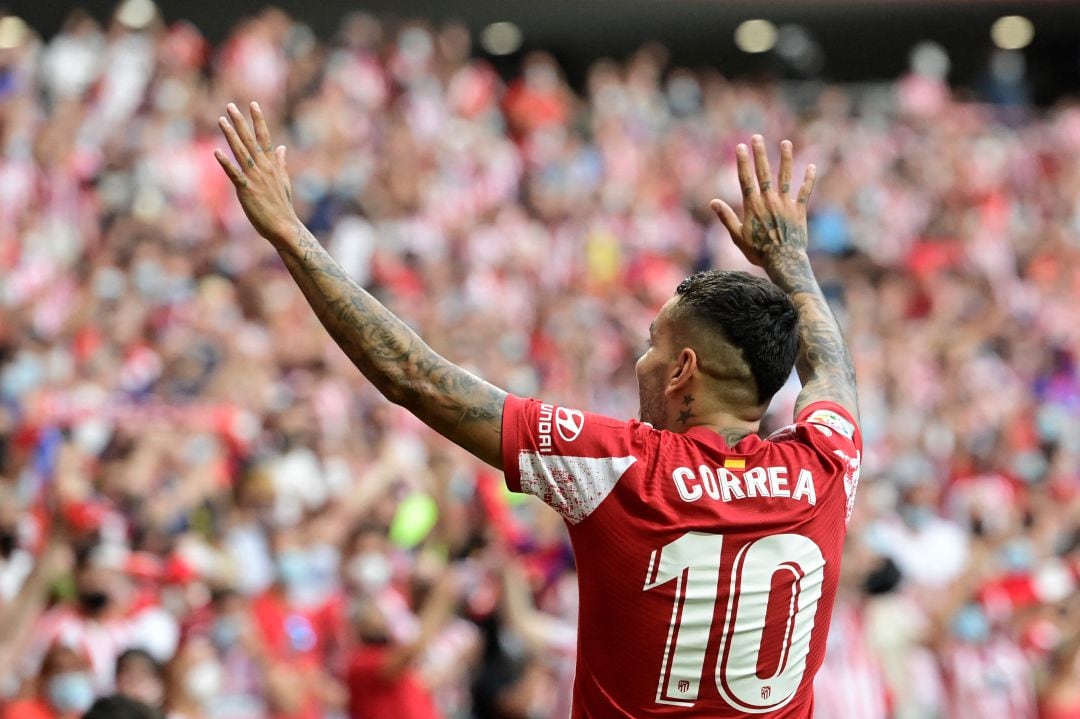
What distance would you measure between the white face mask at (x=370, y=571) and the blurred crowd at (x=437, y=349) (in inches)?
0.7

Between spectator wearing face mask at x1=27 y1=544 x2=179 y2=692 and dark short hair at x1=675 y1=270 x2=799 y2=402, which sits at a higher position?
dark short hair at x1=675 y1=270 x2=799 y2=402

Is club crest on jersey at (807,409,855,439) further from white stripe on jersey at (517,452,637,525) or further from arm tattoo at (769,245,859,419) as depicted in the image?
white stripe on jersey at (517,452,637,525)

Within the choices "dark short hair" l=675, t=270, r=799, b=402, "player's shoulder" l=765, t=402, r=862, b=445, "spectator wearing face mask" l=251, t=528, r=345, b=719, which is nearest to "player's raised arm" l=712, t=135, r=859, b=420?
"player's shoulder" l=765, t=402, r=862, b=445

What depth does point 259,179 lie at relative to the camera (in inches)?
117

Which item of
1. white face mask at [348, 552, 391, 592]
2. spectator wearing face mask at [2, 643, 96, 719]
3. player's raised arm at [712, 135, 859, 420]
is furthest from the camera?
white face mask at [348, 552, 391, 592]

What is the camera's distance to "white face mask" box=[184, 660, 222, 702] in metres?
5.78

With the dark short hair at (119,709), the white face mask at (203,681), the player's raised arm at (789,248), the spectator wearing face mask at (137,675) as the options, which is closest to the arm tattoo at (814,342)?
the player's raised arm at (789,248)

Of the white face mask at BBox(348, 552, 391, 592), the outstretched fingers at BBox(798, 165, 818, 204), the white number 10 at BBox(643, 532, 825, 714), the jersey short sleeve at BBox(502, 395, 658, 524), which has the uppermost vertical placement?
the outstretched fingers at BBox(798, 165, 818, 204)

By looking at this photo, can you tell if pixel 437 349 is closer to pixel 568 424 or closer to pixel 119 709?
pixel 119 709

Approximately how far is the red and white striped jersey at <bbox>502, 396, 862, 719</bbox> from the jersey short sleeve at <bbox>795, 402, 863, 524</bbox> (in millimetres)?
129

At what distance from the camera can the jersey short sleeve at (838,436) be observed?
10.1ft

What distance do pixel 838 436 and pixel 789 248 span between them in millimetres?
682

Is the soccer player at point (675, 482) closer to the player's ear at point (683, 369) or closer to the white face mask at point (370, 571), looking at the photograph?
the player's ear at point (683, 369)

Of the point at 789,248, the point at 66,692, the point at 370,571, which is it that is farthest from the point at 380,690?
the point at 789,248
